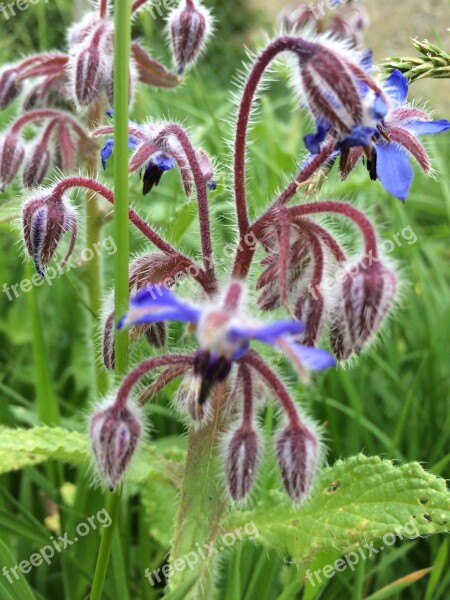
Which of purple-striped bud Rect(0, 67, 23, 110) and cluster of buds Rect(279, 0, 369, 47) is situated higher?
purple-striped bud Rect(0, 67, 23, 110)

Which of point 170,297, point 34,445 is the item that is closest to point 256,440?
point 170,297

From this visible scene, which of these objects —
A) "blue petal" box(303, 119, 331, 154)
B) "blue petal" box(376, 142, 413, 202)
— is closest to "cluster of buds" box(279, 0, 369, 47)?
"blue petal" box(376, 142, 413, 202)

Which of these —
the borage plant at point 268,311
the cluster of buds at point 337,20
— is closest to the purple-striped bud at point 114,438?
the borage plant at point 268,311

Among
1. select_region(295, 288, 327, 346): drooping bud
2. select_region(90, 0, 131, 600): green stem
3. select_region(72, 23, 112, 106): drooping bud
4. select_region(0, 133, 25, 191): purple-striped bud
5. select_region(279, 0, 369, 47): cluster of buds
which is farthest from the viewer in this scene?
select_region(279, 0, 369, 47): cluster of buds

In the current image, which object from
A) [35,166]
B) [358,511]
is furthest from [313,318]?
[35,166]

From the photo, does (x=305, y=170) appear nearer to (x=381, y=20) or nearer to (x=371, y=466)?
(x=371, y=466)

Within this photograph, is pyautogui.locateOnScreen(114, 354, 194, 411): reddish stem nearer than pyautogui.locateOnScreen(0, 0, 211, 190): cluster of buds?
Yes

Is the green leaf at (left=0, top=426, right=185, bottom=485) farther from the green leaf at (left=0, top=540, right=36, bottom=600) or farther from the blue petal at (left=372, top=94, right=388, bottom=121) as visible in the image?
the blue petal at (left=372, top=94, right=388, bottom=121)
